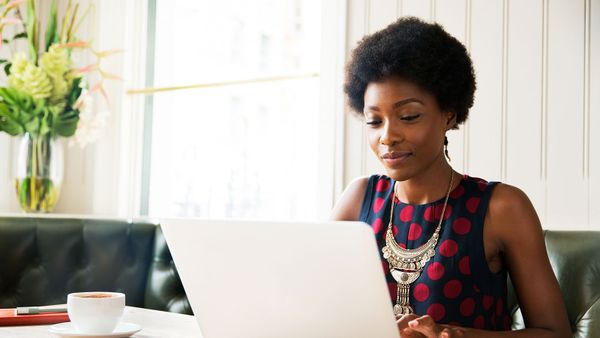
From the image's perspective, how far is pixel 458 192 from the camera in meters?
1.47

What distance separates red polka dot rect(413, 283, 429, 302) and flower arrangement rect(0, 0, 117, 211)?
1.62m

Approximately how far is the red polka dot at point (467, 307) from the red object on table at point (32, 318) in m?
0.77

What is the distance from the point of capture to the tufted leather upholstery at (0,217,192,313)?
215 cm

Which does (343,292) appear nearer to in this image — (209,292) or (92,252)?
(209,292)

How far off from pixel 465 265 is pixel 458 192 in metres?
0.17

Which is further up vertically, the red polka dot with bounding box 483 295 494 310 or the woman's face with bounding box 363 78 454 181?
the woman's face with bounding box 363 78 454 181

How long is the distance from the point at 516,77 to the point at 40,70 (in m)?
1.66

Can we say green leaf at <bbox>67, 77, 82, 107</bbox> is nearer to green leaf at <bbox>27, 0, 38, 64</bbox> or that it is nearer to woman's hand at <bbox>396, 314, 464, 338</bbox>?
green leaf at <bbox>27, 0, 38, 64</bbox>

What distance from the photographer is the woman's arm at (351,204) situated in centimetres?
163

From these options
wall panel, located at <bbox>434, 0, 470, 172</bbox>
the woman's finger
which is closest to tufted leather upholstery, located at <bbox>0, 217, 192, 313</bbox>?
wall panel, located at <bbox>434, 0, 470, 172</bbox>

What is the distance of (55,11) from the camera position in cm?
269

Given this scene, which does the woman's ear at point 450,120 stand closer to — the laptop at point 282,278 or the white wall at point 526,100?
the white wall at point 526,100

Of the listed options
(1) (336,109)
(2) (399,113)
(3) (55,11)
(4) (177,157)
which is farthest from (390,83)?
(3) (55,11)

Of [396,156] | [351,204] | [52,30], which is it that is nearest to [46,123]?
[52,30]
